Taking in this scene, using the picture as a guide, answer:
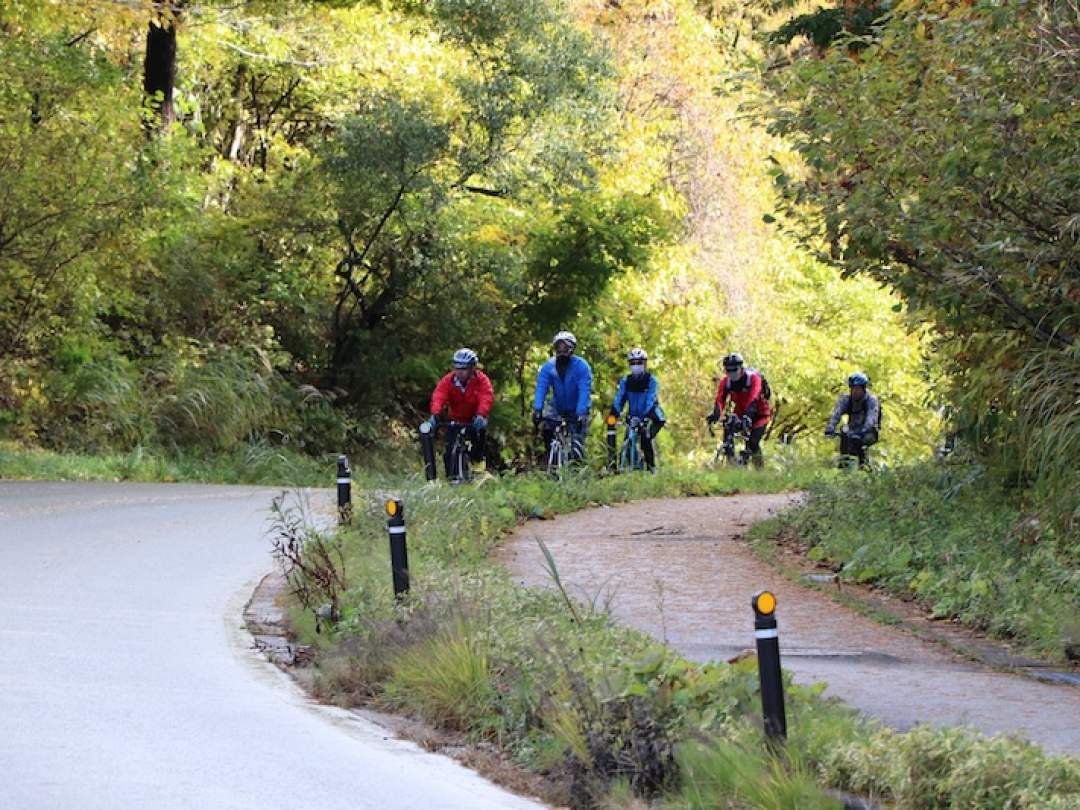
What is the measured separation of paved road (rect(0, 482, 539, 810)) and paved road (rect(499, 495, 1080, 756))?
2.05 metres

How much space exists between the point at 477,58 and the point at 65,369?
960cm

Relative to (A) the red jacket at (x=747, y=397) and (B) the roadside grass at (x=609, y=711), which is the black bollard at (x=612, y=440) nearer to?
(A) the red jacket at (x=747, y=397)

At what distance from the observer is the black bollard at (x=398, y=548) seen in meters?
12.3

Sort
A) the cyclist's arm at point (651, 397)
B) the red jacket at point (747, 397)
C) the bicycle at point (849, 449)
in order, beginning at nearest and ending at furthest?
the bicycle at point (849, 449)
the cyclist's arm at point (651, 397)
the red jacket at point (747, 397)

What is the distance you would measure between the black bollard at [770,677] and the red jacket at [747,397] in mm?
20250

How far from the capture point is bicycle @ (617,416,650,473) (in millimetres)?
27141

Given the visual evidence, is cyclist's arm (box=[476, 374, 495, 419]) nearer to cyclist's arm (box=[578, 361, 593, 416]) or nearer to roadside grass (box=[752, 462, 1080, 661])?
cyclist's arm (box=[578, 361, 593, 416])

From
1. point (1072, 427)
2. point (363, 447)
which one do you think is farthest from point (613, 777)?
point (363, 447)

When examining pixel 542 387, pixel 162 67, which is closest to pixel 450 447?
pixel 542 387

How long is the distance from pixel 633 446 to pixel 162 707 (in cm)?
1729

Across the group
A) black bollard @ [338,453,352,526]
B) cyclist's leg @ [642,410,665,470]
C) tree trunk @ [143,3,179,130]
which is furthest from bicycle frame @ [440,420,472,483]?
tree trunk @ [143,3,179,130]

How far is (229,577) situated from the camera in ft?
53.8

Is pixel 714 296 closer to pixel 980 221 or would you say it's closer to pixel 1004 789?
pixel 980 221

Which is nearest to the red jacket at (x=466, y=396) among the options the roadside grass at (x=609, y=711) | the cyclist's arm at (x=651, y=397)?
the cyclist's arm at (x=651, y=397)
